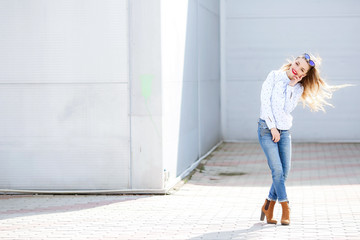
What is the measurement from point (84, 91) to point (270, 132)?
301 centimetres

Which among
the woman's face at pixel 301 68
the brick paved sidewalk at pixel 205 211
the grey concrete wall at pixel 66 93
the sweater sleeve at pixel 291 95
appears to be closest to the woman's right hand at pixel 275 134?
the sweater sleeve at pixel 291 95

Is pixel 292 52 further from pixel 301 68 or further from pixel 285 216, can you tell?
pixel 285 216

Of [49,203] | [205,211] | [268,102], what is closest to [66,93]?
[49,203]

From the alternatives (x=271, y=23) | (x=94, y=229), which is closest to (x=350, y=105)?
(x=271, y=23)

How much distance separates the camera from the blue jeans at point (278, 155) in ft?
23.7

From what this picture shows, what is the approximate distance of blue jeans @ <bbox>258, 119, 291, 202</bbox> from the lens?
722 centimetres

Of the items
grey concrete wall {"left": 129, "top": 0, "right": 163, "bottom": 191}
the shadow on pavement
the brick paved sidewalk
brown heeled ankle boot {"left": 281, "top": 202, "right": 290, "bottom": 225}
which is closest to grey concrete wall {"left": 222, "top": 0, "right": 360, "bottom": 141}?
the brick paved sidewalk

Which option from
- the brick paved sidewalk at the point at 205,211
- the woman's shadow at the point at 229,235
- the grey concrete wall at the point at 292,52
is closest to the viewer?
the woman's shadow at the point at 229,235

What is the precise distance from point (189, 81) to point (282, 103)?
451 centimetres

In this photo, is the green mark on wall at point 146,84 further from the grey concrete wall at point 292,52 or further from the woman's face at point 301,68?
the grey concrete wall at point 292,52

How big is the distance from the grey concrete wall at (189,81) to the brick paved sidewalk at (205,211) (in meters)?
0.59

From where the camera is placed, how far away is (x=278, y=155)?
286 inches

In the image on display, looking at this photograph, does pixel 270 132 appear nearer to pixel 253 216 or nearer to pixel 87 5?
pixel 253 216

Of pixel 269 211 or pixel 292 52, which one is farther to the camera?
pixel 292 52
